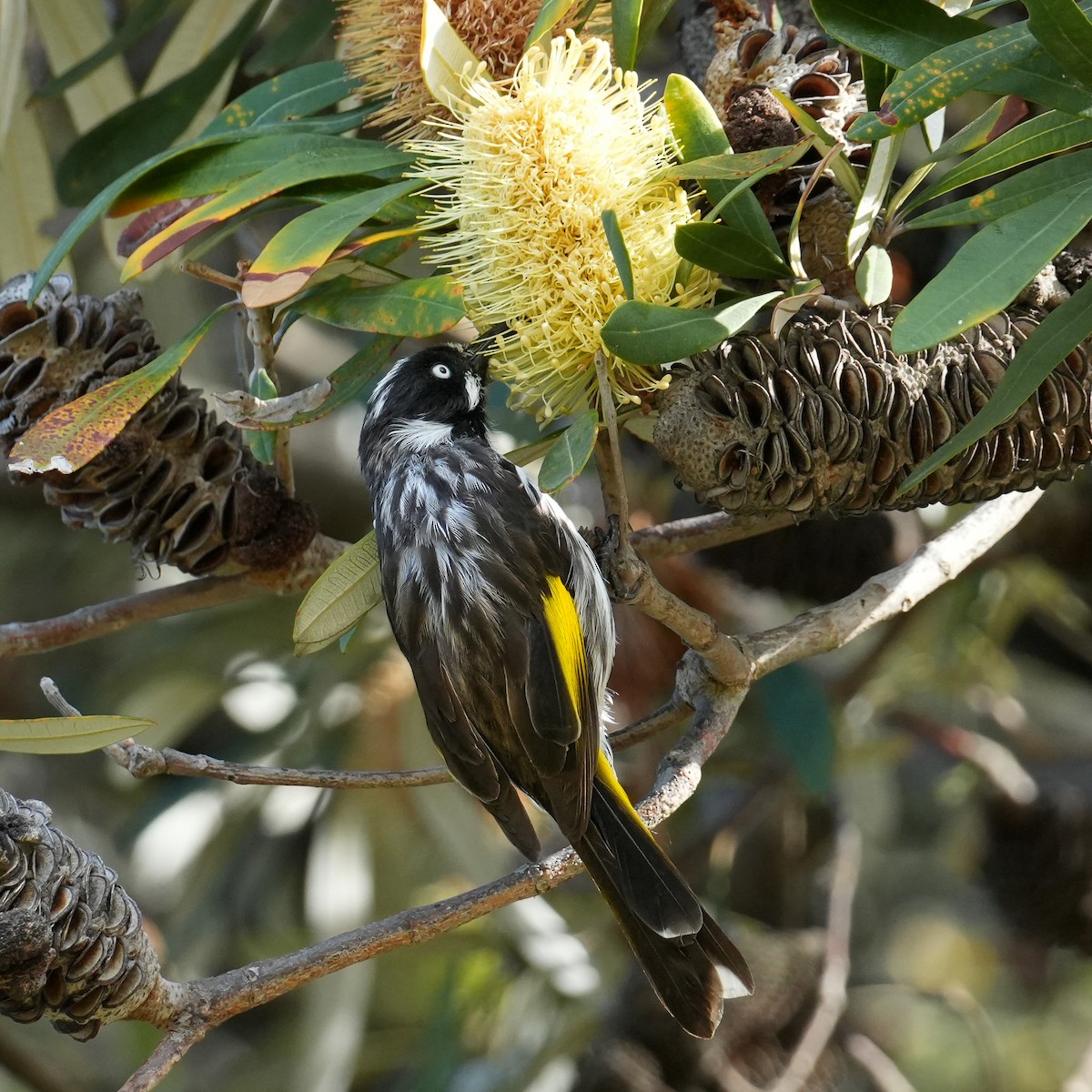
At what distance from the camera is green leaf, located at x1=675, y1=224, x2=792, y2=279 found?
3.53ft

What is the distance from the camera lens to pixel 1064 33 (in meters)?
0.88

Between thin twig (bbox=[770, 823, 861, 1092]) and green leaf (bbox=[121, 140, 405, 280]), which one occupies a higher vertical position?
green leaf (bbox=[121, 140, 405, 280])

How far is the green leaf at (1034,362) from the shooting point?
1.03 metres

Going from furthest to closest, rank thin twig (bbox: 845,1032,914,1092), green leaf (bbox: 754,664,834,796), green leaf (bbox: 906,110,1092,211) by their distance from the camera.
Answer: thin twig (bbox: 845,1032,914,1092), green leaf (bbox: 754,664,834,796), green leaf (bbox: 906,110,1092,211)

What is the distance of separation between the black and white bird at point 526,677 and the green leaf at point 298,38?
0.65m

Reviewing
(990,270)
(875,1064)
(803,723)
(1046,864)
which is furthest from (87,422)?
(1046,864)

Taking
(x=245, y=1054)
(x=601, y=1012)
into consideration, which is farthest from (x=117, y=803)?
(x=601, y=1012)

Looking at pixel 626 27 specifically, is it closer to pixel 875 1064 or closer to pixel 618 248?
pixel 618 248

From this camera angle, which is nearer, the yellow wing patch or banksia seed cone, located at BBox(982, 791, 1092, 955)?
the yellow wing patch

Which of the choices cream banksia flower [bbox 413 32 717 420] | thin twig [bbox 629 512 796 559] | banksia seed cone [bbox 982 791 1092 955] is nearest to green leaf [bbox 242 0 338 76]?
cream banksia flower [bbox 413 32 717 420]

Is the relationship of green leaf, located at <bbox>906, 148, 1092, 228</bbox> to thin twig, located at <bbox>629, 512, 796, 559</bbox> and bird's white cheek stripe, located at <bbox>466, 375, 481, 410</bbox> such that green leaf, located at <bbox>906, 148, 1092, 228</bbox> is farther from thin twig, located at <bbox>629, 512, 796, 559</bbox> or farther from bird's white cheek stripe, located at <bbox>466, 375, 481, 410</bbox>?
bird's white cheek stripe, located at <bbox>466, 375, 481, 410</bbox>

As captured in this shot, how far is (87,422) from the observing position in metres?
1.21

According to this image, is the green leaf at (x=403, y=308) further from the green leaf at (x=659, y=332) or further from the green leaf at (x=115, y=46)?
the green leaf at (x=115, y=46)

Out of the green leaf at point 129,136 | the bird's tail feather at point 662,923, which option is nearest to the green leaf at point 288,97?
the green leaf at point 129,136
